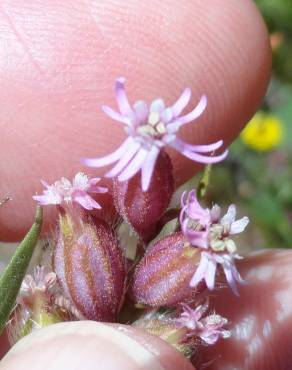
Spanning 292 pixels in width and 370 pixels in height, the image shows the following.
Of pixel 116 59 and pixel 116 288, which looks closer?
pixel 116 288

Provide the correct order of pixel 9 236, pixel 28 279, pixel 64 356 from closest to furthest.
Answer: pixel 64 356 → pixel 28 279 → pixel 9 236

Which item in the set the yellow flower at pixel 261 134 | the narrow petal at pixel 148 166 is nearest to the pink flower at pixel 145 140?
the narrow petal at pixel 148 166

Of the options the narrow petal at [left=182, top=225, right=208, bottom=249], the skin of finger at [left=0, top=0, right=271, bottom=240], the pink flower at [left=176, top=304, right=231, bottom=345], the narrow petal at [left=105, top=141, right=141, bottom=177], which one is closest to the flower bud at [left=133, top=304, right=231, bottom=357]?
the pink flower at [left=176, top=304, right=231, bottom=345]

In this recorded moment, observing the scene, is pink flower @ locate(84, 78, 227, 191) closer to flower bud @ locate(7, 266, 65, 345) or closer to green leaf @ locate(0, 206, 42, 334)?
green leaf @ locate(0, 206, 42, 334)

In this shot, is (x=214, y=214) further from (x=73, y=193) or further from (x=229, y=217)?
(x=73, y=193)

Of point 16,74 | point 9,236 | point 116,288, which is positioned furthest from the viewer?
point 9,236

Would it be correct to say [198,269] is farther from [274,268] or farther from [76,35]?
[76,35]

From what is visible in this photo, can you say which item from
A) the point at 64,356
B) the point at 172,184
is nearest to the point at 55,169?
the point at 172,184
